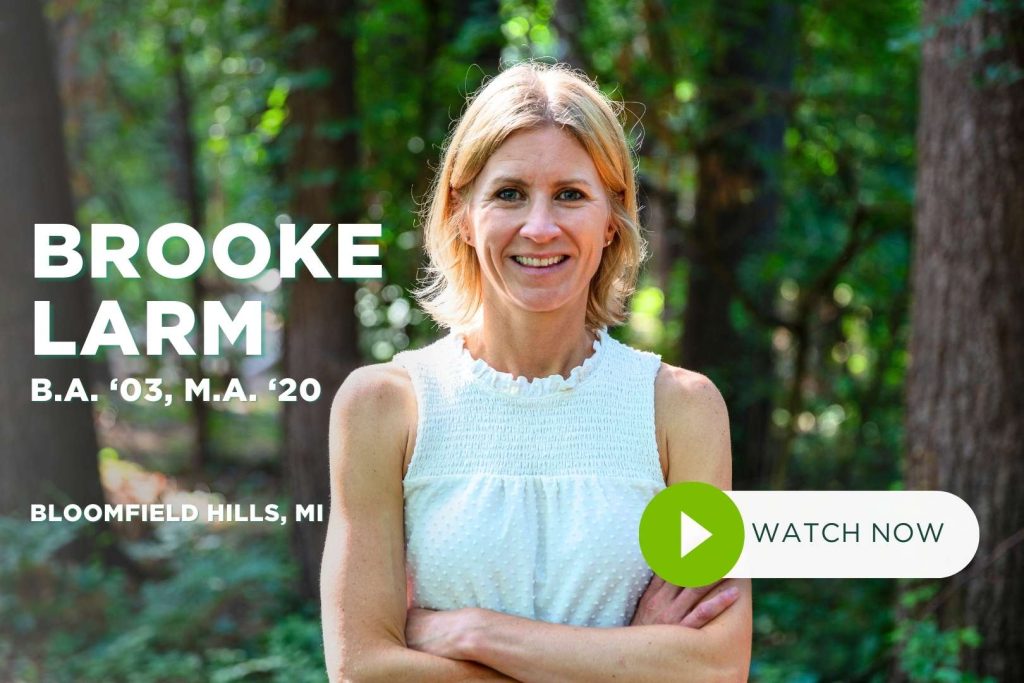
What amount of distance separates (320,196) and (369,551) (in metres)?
2.79

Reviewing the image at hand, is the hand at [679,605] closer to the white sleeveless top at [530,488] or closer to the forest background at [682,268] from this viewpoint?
the white sleeveless top at [530,488]

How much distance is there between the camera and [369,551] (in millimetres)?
1625

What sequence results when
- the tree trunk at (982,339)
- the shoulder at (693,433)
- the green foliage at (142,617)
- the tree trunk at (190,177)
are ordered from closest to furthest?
the shoulder at (693,433) → the tree trunk at (982,339) → the green foliage at (142,617) → the tree trunk at (190,177)

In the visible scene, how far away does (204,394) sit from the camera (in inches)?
119

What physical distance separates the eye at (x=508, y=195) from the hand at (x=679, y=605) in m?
0.59

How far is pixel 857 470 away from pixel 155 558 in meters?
3.05

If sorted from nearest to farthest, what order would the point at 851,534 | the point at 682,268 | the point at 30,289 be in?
the point at 851,534 < the point at 30,289 < the point at 682,268

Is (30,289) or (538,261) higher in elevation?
(538,261)

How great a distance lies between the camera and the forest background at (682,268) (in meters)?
3.12

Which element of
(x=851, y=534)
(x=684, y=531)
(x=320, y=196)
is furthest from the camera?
(x=320, y=196)

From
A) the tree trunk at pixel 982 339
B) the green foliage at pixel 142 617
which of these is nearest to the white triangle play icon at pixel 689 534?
the tree trunk at pixel 982 339

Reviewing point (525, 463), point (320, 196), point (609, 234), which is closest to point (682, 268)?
point (320, 196)

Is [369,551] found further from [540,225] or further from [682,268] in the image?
[682,268]

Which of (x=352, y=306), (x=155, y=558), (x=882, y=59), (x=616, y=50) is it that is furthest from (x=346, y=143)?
(x=882, y=59)
